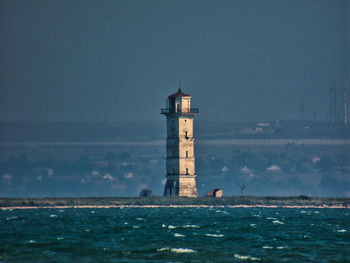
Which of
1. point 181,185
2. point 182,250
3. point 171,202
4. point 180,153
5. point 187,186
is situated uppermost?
point 180,153

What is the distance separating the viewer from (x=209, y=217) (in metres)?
99.9

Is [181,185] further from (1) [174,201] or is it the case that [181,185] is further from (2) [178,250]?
(2) [178,250]

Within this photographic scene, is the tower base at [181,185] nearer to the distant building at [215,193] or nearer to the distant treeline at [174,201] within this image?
the distant treeline at [174,201]

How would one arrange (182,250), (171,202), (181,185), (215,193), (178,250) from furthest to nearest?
(215,193), (171,202), (181,185), (182,250), (178,250)

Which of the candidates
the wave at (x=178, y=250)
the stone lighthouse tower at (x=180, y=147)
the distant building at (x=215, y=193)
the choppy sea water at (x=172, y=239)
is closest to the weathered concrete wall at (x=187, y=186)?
the stone lighthouse tower at (x=180, y=147)

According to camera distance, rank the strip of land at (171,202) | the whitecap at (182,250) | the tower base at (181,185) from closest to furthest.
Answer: the whitecap at (182,250) → the tower base at (181,185) → the strip of land at (171,202)

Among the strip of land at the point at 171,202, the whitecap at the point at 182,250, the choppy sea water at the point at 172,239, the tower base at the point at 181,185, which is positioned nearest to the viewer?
the choppy sea water at the point at 172,239

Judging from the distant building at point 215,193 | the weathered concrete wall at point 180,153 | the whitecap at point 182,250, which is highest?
the weathered concrete wall at point 180,153

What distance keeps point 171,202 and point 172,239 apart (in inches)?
2314

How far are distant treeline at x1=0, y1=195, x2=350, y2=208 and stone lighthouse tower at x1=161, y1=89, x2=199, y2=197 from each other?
139 centimetres

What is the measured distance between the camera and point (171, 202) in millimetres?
124312

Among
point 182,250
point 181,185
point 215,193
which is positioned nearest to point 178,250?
point 182,250

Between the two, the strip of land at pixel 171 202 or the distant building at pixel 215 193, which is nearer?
the strip of land at pixel 171 202

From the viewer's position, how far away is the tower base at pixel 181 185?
404ft
